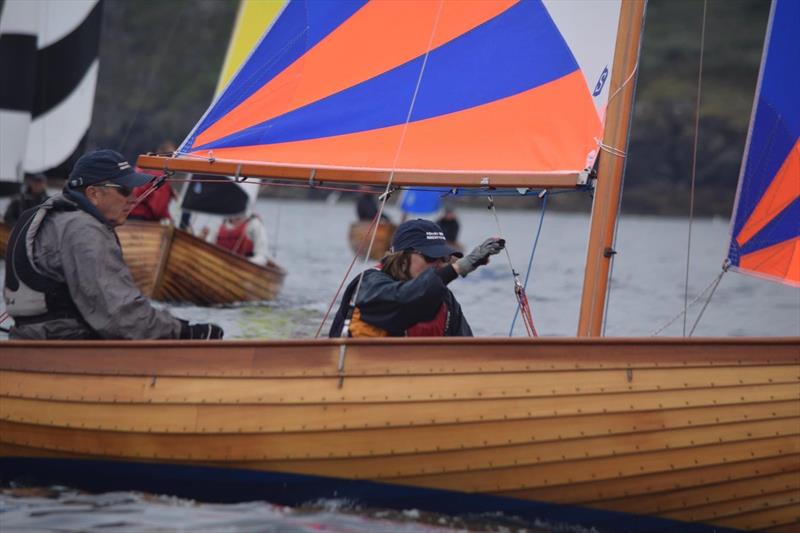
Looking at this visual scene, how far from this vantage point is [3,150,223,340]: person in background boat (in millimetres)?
5570

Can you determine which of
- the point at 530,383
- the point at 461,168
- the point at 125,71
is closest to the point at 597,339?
the point at 530,383

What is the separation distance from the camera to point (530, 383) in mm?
5289

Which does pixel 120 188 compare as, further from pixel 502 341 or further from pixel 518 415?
pixel 518 415

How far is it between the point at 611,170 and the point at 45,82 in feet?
33.9

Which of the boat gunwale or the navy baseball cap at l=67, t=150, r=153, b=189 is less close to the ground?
the navy baseball cap at l=67, t=150, r=153, b=189

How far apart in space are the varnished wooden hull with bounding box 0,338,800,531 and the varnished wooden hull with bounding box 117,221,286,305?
801 centimetres

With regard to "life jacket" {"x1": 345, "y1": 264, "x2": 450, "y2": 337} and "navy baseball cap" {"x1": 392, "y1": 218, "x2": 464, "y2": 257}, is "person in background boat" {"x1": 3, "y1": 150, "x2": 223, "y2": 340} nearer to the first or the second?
"life jacket" {"x1": 345, "y1": 264, "x2": 450, "y2": 337}

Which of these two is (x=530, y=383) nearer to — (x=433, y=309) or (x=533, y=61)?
(x=433, y=309)

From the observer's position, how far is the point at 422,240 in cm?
603

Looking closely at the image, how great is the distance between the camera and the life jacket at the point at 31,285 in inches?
223

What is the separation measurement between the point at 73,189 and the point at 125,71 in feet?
307

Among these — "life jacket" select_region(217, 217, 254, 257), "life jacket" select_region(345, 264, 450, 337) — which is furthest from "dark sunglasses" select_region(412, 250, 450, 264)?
"life jacket" select_region(217, 217, 254, 257)

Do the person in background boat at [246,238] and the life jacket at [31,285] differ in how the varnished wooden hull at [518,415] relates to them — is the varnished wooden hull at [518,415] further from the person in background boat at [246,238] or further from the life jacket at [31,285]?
the person in background boat at [246,238]

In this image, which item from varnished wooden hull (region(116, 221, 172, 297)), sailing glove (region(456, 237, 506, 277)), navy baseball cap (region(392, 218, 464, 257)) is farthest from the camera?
varnished wooden hull (region(116, 221, 172, 297))
